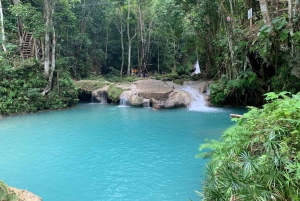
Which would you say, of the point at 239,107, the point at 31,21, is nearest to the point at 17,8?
the point at 31,21

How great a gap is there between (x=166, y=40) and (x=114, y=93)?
41.1 ft

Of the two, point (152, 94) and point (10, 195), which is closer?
point (10, 195)

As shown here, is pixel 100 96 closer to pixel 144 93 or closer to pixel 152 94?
pixel 144 93

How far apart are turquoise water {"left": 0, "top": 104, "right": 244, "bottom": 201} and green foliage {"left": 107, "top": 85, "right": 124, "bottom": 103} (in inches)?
212

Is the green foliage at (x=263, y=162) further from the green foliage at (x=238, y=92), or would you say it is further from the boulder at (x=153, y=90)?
the boulder at (x=153, y=90)

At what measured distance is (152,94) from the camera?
15.7m

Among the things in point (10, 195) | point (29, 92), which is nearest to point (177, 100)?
point (29, 92)

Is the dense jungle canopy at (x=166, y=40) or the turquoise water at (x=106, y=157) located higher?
the dense jungle canopy at (x=166, y=40)

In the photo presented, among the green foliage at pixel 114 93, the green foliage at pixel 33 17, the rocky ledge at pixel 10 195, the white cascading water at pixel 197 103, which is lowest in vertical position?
the rocky ledge at pixel 10 195

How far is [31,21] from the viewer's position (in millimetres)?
13930

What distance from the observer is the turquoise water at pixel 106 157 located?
4868 mm

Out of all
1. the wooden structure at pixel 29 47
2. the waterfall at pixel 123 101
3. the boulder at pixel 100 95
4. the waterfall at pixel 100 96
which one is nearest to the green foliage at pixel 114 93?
the waterfall at pixel 123 101

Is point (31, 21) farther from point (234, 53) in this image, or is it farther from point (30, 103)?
point (234, 53)

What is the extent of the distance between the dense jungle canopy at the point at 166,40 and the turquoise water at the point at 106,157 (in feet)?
11.2
